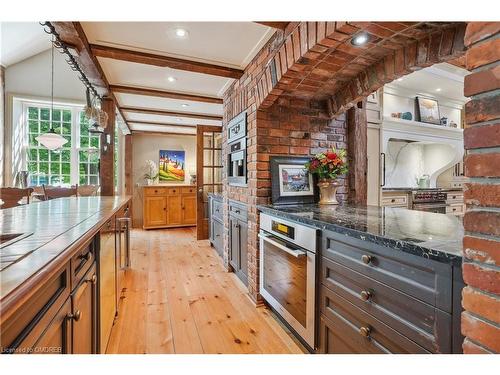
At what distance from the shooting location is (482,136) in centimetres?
65

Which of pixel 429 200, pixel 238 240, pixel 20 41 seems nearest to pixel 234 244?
pixel 238 240

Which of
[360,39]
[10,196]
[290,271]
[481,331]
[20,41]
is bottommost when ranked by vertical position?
[290,271]

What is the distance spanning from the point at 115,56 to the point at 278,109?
4.83 feet

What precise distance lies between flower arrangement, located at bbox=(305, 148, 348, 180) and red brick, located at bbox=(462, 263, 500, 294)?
4.95 feet

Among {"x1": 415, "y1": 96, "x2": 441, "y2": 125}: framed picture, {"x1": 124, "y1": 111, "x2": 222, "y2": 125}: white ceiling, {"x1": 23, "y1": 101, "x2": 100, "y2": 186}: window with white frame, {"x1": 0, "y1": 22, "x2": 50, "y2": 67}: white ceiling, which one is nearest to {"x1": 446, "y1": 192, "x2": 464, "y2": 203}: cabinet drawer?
{"x1": 415, "y1": 96, "x2": 441, "y2": 125}: framed picture

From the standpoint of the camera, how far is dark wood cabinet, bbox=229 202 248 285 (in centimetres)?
252

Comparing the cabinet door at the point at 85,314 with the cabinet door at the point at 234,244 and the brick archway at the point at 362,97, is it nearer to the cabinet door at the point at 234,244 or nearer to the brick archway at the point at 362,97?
the brick archway at the point at 362,97

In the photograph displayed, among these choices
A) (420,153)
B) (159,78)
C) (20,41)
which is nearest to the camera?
(159,78)

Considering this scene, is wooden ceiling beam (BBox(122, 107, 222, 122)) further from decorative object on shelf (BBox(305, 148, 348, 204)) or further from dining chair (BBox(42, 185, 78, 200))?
decorative object on shelf (BBox(305, 148, 348, 204))

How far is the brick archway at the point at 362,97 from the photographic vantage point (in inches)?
24.9

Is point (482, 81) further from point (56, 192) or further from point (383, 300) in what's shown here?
point (56, 192)

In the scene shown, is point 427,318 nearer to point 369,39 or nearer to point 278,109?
point 369,39

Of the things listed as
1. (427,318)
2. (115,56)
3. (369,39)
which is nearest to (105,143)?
(115,56)

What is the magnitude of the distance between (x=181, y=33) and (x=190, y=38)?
97 millimetres
